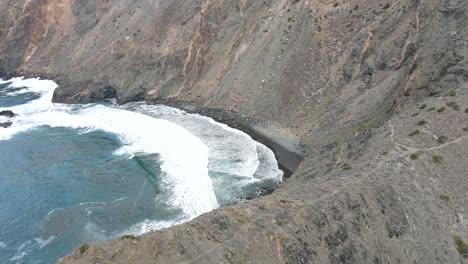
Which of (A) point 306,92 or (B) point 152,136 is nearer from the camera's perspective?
(A) point 306,92

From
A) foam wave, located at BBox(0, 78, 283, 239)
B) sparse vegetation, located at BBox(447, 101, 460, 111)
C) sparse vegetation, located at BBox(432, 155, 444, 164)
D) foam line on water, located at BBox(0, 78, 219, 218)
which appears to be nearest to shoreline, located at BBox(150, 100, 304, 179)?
foam wave, located at BBox(0, 78, 283, 239)

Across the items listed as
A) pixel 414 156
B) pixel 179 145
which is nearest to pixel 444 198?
pixel 414 156

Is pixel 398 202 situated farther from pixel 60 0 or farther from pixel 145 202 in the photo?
pixel 60 0

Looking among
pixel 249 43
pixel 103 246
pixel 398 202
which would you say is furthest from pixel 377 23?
pixel 103 246

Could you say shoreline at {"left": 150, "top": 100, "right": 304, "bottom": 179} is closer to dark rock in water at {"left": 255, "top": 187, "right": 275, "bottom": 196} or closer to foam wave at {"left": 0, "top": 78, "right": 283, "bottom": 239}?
foam wave at {"left": 0, "top": 78, "right": 283, "bottom": 239}

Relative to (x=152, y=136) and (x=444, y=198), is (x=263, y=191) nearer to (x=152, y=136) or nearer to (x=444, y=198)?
(x=444, y=198)
